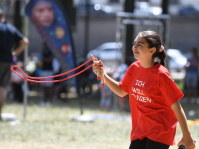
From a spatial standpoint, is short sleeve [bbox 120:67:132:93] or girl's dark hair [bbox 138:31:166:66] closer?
girl's dark hair [bbox 138:31:166:66]

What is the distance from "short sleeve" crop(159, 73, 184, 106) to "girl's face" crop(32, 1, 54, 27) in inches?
279

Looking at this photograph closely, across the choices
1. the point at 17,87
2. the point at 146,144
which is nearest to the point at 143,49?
the point at 146,144

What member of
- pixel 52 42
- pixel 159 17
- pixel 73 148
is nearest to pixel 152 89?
pixel 73 148

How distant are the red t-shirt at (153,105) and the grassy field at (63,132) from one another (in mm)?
3124

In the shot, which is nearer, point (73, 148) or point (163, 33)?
point (73, 148)

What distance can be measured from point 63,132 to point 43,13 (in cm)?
328

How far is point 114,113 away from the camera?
13.1 metres

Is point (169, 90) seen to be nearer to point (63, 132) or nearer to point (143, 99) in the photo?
point (143, 99)

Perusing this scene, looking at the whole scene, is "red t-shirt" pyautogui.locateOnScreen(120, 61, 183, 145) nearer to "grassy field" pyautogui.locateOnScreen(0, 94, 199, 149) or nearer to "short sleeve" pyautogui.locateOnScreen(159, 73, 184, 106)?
"short sleeve" pyautogui.locateOnScreen(159, 73, 184, 106)

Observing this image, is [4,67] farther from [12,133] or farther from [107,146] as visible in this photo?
[107,146]

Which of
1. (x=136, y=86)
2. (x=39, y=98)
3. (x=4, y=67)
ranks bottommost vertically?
(x=39, y=98)

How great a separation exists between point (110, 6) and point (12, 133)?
43.5 meters

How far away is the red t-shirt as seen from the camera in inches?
175

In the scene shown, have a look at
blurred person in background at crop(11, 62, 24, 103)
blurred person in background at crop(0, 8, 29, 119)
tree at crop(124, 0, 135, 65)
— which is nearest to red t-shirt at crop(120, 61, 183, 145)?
blurred person in background at crop(0, 8, 29, 119)
